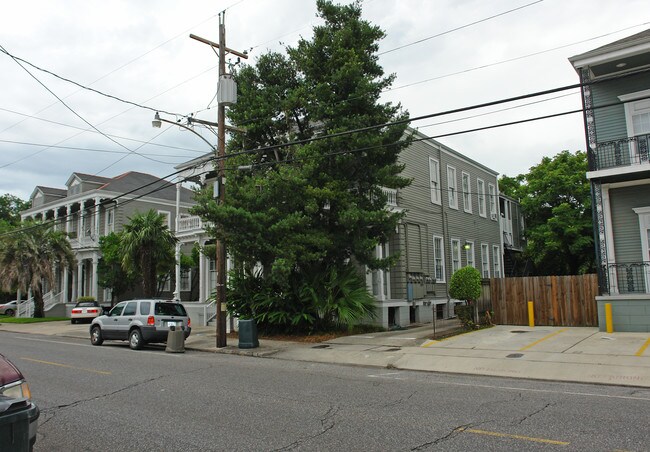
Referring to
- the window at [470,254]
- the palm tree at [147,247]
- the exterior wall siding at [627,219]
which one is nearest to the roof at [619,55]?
the exterior wall siding at [627,219]

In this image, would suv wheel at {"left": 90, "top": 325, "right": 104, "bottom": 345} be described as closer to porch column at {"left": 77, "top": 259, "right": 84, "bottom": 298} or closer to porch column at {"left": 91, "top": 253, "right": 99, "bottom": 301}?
porch column at {"left": 91, "top": 253, "right": 99, "bottom": 301}

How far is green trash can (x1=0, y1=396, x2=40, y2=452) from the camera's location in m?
3.80

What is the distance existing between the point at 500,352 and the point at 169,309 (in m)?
10.8

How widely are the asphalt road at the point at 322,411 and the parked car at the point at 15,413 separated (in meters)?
1.64

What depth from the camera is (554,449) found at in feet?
17.7

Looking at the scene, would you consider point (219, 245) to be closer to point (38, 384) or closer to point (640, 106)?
point (38, 384)

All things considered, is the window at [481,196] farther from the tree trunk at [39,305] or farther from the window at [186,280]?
the tree trunk at [39,305]

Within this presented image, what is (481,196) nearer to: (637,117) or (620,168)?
(637,117)

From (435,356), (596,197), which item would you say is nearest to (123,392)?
(435,356)

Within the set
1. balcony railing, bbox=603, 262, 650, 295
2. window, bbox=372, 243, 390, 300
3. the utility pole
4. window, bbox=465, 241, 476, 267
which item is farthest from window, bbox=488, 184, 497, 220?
the utility pole

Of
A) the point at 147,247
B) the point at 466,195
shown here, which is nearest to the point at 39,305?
the point at 147,247

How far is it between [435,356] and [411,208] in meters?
12.4

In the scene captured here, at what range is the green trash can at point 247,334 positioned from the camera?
16312mm

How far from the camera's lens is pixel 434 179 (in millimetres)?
27250
